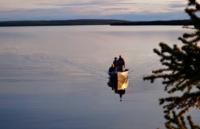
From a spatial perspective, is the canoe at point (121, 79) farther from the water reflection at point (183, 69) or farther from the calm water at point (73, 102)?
the water reflection at point (183, 69)

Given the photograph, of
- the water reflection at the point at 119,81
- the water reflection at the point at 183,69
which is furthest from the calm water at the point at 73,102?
the water reflection at the point at 183,69

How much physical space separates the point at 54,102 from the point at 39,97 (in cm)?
287

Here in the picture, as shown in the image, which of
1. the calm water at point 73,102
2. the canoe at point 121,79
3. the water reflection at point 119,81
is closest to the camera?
the calm water at point 73,102

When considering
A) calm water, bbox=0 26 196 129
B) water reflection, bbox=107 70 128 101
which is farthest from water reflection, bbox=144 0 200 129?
water reflection, bbox=107 70 128 101

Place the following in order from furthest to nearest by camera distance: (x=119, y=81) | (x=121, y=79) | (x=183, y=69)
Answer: (x=119, y=81), (x=121, y=79), (x=183, y=69)

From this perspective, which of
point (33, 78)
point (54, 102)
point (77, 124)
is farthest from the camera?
point (33, 78)

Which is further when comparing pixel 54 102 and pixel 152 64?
pixel 152 64

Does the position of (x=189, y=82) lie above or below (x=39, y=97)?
above

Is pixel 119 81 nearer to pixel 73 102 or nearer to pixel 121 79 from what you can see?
pixel 121 79

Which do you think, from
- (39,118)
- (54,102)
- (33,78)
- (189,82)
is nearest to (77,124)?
(39,118)

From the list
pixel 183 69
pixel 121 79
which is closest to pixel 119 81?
pixel 121 79

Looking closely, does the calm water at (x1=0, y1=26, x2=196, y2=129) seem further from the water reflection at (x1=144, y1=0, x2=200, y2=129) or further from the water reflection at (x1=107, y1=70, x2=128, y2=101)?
the water reflection at (x1=144, y1=0, x2=200, y2=129)

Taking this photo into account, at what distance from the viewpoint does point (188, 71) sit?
205 inches

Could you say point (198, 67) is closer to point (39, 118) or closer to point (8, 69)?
point (39, 118)
